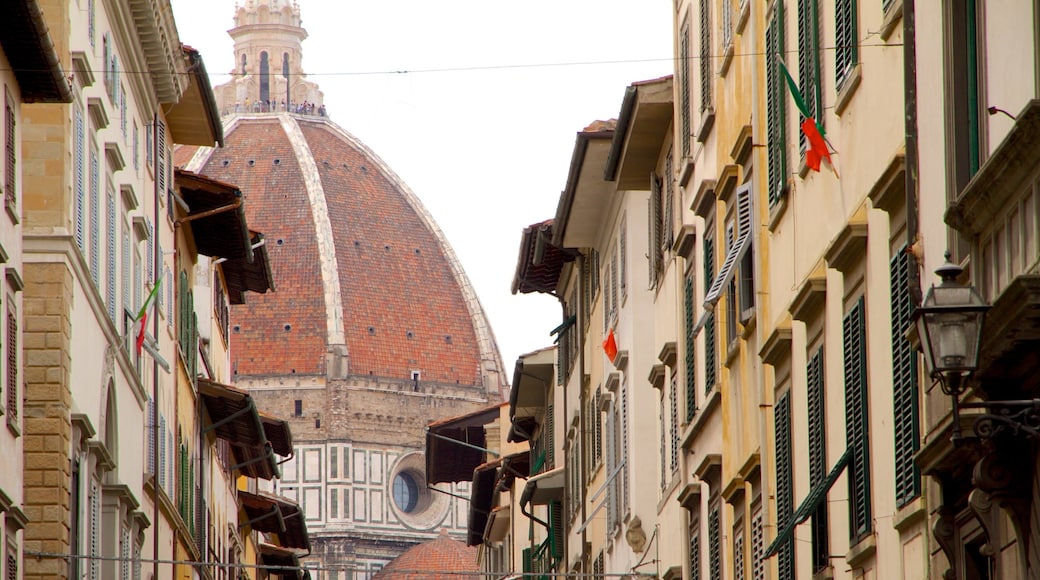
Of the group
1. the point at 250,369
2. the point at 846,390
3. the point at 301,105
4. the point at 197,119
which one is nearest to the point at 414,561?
the point at 250,369

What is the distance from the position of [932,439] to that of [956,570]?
24.5 inches

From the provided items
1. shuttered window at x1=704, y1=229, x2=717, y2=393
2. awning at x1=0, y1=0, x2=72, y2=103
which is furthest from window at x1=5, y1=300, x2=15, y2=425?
shuttered window at x1=704, y1=229, x2=717, y2=393

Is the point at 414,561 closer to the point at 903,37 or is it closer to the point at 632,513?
the point at 632,513

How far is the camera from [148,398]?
84.3ft

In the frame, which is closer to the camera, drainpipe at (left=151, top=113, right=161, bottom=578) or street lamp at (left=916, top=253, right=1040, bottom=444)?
street lamp at (left=916, top=253, right=1040, bottom=444)

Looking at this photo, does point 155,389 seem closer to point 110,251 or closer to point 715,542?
point 110,251

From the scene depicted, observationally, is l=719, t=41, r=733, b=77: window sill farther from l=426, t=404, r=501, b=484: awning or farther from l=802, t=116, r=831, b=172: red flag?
l=426, t=404, r=501, b=484: awning

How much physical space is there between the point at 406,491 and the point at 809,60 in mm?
135699

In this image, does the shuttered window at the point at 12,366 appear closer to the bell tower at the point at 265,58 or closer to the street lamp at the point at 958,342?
the street lamp at the point at 958,342

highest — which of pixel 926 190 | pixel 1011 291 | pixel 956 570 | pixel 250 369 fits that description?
pixel 250 369

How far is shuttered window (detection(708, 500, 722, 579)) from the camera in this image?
55.9 ft

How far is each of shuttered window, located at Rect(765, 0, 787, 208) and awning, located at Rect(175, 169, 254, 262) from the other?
1573 cm

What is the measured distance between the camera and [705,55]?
58.8 ft

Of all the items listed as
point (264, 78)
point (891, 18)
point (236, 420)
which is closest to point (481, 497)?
point (236, 420)
